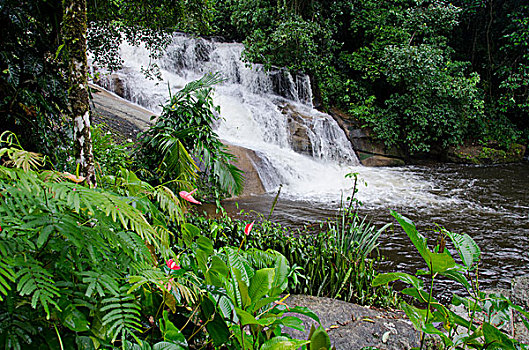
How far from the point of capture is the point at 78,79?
1.54m

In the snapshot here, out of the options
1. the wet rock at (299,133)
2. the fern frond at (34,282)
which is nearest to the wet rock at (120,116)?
the wet rock at (299,133)

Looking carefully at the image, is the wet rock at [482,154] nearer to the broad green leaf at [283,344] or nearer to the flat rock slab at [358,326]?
the flat rock slab at [358,326]

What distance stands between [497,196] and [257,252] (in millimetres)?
7370

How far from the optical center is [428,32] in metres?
11.0

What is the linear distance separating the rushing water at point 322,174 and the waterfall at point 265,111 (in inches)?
1.2

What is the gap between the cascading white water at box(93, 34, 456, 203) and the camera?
740 cm

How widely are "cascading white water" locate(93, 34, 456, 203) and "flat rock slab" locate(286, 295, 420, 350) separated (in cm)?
428

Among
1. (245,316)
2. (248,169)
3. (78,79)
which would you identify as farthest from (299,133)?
(245,316)

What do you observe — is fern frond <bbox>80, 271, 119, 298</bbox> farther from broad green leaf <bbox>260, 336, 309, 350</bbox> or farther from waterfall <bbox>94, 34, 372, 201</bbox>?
waterfall <bbox>94, 34, 372, 201</bbox>

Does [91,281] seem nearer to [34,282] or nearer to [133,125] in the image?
[34,282]

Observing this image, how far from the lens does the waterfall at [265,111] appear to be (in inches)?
306

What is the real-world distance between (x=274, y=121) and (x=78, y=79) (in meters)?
8.26

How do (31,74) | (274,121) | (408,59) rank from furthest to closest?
(408,59)
(274,121)
(31,74)

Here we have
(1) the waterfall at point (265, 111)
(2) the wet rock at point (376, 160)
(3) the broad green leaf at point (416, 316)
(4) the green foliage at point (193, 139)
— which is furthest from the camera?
(2) the wet rock at point (376, 160)
